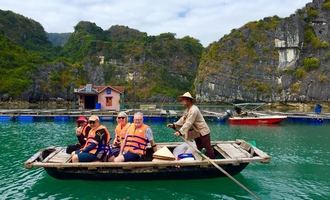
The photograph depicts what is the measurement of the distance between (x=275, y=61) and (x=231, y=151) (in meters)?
114

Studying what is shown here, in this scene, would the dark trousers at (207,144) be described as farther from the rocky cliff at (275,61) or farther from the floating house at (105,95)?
the rocky cliff at (275,61)

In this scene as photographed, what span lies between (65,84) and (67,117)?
8150 cm

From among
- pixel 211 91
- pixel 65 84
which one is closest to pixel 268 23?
pixel 211 91

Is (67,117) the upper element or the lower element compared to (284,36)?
lower

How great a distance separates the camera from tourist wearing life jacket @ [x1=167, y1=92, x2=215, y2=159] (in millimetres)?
13492

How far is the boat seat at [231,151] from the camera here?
46.5 ft

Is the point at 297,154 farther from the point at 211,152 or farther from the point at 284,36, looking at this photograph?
the point at 284,36

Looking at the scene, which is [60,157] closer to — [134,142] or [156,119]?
[134,142]

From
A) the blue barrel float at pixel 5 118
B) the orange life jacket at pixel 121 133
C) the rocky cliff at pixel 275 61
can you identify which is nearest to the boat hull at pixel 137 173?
the orange life jacket at pixel 121 133

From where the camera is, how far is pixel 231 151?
49.5 ft

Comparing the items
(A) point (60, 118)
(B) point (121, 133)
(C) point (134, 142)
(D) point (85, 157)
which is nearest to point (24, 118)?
(A) point (60, 118)

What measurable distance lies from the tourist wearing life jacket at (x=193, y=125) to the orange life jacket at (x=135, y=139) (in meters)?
1.34

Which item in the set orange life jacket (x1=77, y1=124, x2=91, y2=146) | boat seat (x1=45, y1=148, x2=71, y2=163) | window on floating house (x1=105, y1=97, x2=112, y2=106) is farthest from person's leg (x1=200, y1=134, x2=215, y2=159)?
window on floating house (x1=105, y1=97, x2=112, y2=106)

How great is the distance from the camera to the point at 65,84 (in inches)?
5017
